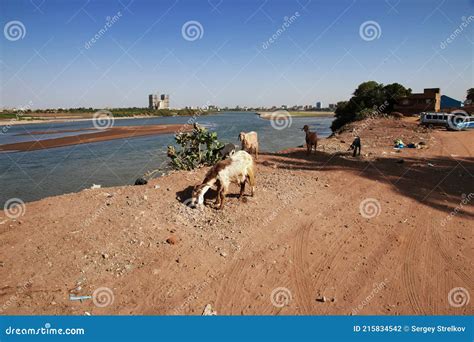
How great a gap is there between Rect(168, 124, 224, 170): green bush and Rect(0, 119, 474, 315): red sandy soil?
329cm

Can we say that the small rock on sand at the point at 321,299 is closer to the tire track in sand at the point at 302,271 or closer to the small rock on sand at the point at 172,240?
the tire track in sand at the point at 302,271

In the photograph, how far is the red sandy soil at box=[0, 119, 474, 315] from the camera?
6.57 meters

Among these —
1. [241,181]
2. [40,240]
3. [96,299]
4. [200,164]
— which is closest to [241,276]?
[96,299]

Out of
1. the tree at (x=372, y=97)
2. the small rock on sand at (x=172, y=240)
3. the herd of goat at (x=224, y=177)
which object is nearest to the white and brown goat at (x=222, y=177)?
the herd of goat at (x=224, y=177)

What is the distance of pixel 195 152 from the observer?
16.0 m

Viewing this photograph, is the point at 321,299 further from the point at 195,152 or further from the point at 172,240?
the point at 195,152

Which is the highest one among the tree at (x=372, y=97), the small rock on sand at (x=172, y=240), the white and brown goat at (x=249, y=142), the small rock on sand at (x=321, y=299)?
the tree at (x=372, y=97)

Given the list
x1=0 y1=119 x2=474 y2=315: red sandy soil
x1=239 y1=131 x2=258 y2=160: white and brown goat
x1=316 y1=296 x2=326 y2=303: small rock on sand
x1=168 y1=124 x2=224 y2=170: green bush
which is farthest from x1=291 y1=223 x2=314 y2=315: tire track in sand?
x1=239 y1=131 x2=258 y2=160: white and brown goat

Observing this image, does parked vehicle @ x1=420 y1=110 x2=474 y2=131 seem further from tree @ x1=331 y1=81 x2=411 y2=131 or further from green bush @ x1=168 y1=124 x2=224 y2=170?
green bush @ x1=168 y1=124 x2=224 y2=170

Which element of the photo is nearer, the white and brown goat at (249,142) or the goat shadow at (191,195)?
the goat shadow at (191,195)

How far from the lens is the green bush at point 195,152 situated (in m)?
15.4

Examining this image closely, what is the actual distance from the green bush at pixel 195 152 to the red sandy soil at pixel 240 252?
329cm

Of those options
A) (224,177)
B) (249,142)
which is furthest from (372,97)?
(224,177)

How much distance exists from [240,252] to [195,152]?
28.3ft
